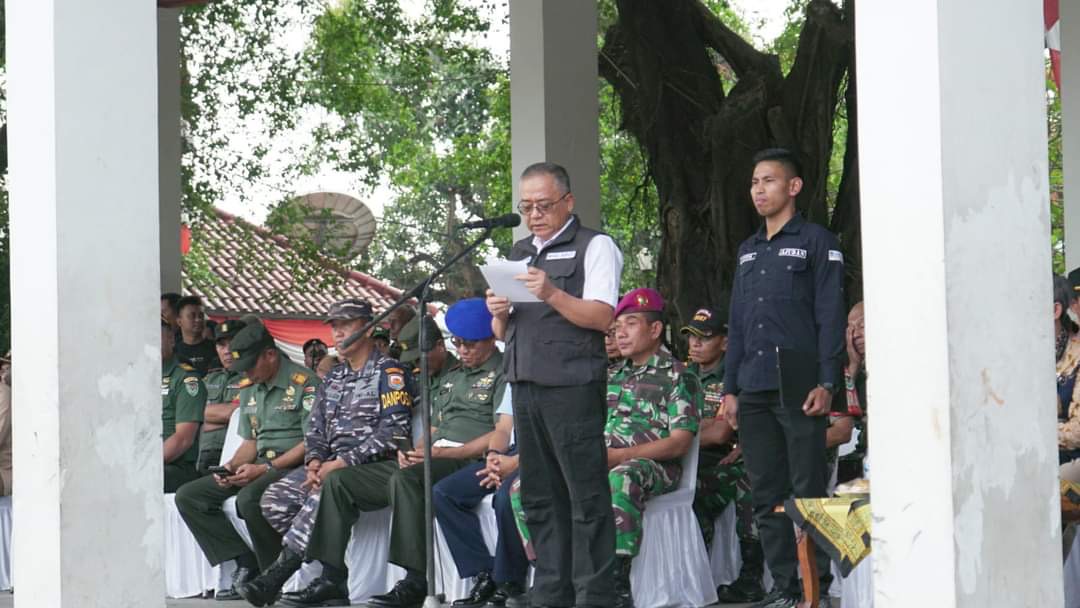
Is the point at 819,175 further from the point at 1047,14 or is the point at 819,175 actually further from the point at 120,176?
the point at 120,176

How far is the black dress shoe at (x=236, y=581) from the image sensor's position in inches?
310

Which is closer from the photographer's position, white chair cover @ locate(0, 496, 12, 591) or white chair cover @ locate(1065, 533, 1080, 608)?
white chair cover @ locate(1065, 533, 1080, 608)

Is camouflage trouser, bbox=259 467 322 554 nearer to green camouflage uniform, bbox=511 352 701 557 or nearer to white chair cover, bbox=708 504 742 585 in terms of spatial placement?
green camouflage uniform, bbox=511 352 701 557

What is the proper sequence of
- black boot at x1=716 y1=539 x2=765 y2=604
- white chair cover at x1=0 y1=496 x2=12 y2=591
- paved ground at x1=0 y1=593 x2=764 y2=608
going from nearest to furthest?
black boot at x1=716 y1=539 x2=765 y2=604, paved ground at x1=0 y1=593 x2=764 y2=608, white chair cover at x1=0 y1=496 x2=12 y2=591

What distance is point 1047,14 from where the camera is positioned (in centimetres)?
908

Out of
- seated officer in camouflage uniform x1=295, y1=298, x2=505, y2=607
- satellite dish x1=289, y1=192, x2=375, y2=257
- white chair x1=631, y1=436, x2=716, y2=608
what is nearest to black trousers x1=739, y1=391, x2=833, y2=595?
white chair x1=631, y1=436, x2=716, y2=608

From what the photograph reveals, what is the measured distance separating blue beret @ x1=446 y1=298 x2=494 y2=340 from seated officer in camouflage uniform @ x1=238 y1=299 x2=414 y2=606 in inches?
14.3

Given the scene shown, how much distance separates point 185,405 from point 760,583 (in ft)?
11.8

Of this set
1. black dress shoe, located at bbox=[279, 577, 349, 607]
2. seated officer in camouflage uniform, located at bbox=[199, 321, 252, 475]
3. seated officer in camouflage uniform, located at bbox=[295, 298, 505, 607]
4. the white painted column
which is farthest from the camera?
seated officer in camouflage uniform, located at bbox=[199, 321, 252, 475]

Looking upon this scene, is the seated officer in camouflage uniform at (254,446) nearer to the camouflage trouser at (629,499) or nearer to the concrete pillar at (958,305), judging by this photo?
the camouflage trouser at (629,499)

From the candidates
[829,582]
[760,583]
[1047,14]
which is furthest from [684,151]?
[829,582]

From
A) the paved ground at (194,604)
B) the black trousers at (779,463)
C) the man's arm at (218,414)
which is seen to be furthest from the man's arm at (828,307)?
the man's arm at (218,414)

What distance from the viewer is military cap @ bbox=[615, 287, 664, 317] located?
6.90m

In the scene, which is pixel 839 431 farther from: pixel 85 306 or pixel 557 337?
pixel 85 306
